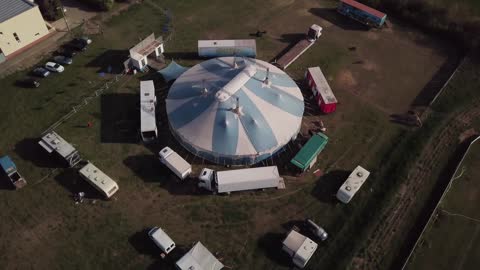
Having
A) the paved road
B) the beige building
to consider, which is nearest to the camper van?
the paved road

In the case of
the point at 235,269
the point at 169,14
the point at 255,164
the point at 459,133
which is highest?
the point at 169,14

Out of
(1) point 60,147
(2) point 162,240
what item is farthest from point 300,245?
(1) point 60,147

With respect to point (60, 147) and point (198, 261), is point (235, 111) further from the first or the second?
point (60, 147)

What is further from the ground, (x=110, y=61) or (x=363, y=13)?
(x=363, y=13)

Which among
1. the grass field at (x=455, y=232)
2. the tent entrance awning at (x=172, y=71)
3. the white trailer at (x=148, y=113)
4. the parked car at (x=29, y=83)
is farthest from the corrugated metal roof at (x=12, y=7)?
the grass field at (x=455, y=232)

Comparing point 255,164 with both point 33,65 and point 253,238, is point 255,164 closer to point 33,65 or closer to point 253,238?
point 253,238

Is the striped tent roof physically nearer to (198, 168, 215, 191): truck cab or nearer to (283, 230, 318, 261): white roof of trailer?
(198, 168, 215, 191): truck cab

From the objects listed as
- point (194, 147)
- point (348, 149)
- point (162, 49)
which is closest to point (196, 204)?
point (194, 147)
